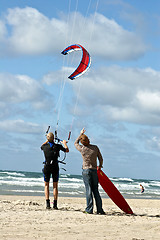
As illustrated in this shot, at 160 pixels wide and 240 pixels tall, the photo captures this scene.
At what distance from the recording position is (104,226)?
5504 mm

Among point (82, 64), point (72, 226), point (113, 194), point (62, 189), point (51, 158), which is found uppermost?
point (82, 64)

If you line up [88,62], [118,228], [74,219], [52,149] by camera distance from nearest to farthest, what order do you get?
[118,228] → [74,219] → [52,149] → [88,62]

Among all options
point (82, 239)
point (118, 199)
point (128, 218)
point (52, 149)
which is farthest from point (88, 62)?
point (82, 239)

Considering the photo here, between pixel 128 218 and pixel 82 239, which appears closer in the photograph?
pixel 82 239

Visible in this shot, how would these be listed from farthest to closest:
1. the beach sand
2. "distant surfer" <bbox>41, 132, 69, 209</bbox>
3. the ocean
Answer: the ocean < "distant surfer" <bbox>41, 132, 69, 209</bbox> < the beach sand

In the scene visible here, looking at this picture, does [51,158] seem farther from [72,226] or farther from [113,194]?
[72,226]

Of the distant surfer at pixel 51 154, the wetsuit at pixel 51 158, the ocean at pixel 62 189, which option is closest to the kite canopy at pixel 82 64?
the distant surfer at pixel 51 154

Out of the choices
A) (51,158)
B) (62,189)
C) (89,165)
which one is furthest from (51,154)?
(62,189)

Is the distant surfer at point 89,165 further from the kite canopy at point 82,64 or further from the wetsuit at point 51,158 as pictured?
the kite canopy at point 82,64

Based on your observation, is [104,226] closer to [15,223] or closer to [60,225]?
[60,225]

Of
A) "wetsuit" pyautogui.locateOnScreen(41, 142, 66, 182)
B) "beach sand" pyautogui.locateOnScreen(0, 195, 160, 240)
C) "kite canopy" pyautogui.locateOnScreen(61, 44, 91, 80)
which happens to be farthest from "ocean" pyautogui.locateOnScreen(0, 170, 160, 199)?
"beach sand" pyautogui.locateOnScreen(0, 195, 160, 240)

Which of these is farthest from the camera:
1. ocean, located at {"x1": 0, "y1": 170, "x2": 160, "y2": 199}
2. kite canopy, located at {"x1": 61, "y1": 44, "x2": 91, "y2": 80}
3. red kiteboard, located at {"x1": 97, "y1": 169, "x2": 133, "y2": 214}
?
ocean, located at {"x1": 0, "y1": 170, "x2": 160, "y2": 199}

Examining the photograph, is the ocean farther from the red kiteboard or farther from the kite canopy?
the red kiteboard

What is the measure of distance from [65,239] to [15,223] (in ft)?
3.80
